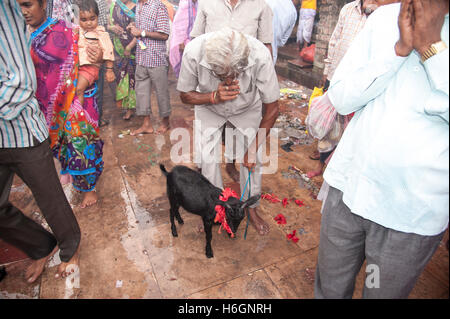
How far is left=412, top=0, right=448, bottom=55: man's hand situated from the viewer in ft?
3.47

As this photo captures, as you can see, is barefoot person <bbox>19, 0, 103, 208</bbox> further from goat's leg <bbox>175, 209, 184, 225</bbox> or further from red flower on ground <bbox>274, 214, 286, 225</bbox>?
red flower on ground <bbox>274, 214, 286, 225</bbox>

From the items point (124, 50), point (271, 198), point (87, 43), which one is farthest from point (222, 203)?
point (124, 50)

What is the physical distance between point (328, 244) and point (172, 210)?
5.34 ft

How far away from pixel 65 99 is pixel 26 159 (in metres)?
0.82

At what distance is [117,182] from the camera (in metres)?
3.64

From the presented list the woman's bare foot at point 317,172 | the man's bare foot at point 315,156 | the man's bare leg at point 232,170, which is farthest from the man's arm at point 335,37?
the man's bare leg at point 232,170

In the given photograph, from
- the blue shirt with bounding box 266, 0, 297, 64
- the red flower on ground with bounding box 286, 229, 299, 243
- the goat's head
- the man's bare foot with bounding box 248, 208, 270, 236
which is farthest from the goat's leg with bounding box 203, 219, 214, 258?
the blue shirt with bounding box 266, 0, 297, 64

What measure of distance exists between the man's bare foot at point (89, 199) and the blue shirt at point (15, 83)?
4.59 ft

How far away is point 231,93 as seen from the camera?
2.19 m

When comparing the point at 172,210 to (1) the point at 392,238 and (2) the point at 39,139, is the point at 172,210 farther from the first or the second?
(1) the point at 392,238

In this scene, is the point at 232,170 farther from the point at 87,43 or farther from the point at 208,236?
the point at 87,43

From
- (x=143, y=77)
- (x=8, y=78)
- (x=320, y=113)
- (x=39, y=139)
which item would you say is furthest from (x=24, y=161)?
(x=143, y=77)

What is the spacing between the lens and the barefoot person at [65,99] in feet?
7.43

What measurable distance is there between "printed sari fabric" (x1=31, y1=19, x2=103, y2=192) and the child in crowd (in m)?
0.13
